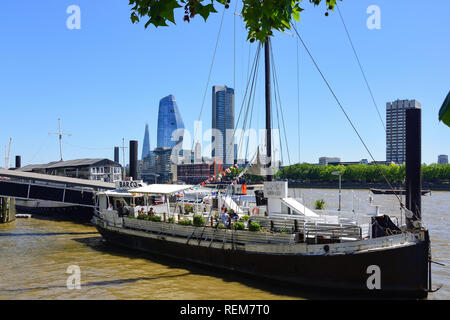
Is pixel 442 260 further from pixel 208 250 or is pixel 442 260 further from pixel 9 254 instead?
pixel 9 254

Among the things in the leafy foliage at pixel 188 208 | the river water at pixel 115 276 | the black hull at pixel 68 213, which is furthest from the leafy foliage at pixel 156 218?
the black hull at pixel 68 213

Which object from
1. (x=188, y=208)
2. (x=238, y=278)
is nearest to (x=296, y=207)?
(x=238, y=278)

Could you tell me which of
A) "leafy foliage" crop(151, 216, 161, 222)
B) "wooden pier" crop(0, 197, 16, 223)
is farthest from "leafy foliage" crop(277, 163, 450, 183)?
"leafy foliage" crop(151, 216, 161, 222)

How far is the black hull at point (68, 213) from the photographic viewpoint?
149 ft

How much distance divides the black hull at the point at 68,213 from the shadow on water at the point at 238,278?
19.1m

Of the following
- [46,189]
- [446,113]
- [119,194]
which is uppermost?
[446,113]

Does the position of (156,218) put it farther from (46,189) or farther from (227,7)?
(46,189)

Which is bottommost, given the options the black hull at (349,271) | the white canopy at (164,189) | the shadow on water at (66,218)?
the shadow on water at (66,218)

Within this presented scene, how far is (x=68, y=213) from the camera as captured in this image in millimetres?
48625

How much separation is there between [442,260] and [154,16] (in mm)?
24367

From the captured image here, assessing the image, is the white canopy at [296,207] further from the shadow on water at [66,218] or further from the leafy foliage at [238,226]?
the shadow on water at [66,218]

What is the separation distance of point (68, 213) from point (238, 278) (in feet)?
121

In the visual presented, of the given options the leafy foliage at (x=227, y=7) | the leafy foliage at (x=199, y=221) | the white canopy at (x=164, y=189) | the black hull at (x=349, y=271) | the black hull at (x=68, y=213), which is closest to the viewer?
the leafy foliage at (x=227, y=7)

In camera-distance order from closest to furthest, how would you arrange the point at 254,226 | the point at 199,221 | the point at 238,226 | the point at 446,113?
the point at 446,113 < the point at 254,226 < the point at 238,226 < the point at 199,221
